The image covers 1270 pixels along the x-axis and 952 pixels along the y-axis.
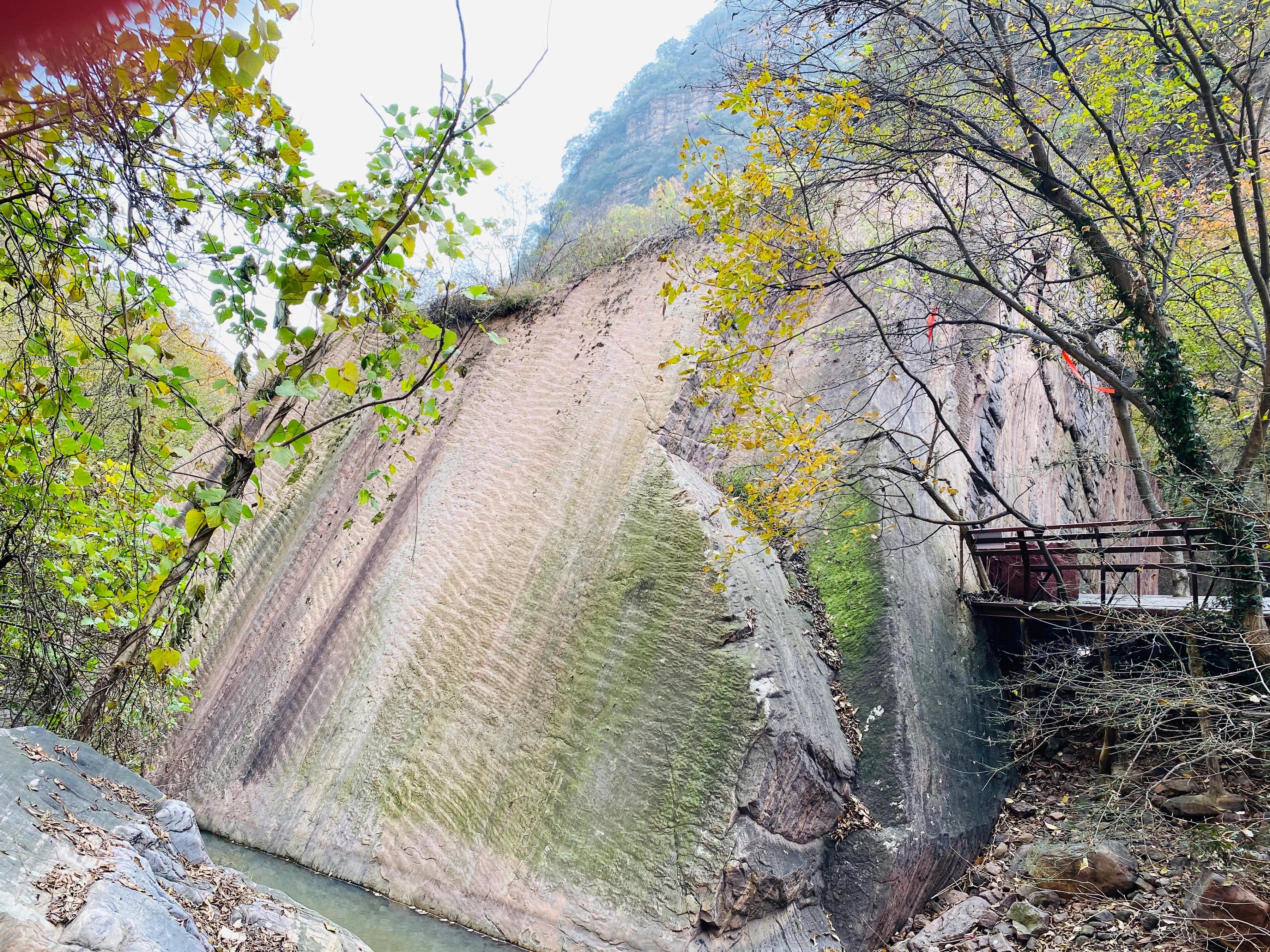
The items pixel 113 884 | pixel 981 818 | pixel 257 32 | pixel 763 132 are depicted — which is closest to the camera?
pixel 257 32

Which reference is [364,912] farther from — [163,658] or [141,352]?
[141,352]

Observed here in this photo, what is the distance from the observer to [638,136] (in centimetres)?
4550

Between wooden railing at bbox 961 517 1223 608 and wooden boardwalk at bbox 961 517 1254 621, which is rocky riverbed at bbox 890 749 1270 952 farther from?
wooden railing at bbox 961 517 1223 608

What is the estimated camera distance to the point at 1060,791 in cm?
670

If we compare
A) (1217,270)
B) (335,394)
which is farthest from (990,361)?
(335,394)

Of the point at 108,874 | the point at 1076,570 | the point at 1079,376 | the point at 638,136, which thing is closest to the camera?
the point at 108,874

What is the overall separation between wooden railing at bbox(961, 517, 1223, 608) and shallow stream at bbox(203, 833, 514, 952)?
5.29m

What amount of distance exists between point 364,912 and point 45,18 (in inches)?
267


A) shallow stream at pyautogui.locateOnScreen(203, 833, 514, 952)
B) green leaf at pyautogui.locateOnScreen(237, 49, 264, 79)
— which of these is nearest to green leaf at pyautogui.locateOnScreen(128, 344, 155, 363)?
green leaf at pyautogui.locateOnScreen(237, 49, 264, 79)

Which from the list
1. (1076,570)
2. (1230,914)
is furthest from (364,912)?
(1076,570)

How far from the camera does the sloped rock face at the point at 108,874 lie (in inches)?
89.7

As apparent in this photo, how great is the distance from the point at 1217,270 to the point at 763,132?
14.3ft

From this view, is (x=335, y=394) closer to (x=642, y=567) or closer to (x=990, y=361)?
(x=642, y=567)

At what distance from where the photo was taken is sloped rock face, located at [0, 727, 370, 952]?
2.28 m
